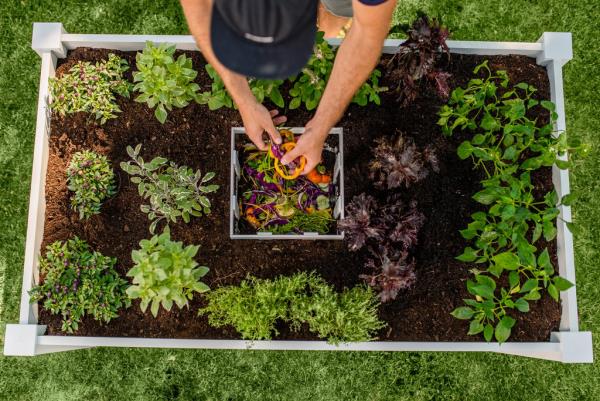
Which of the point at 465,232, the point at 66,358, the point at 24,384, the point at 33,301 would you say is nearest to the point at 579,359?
the point at 465,232

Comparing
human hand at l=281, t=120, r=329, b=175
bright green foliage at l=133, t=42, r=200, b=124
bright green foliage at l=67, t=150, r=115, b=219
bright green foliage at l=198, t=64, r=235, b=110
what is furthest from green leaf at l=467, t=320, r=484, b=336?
bright green foliage at l=67, t=150, r=115, b=219

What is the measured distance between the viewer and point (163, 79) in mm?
2180

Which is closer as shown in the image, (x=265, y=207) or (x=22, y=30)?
(x=265, y=207)

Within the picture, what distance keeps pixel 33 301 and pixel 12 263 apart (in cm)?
82

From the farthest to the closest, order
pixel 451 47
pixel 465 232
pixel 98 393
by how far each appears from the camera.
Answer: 1. pixel 98 393
2. pixel 451 47
3. pixel 465 232

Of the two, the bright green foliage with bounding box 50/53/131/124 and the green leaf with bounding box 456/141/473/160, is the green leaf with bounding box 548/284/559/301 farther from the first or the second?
the bright green foliage with bounding box 50/53/131/124

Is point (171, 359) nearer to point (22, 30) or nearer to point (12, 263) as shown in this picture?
point (12, 263)

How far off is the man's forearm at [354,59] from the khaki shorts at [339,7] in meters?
0.67

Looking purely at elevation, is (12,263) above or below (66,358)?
above

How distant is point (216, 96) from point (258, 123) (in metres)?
0.34

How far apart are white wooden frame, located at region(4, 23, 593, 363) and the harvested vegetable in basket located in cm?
50

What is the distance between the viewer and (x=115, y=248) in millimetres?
2307

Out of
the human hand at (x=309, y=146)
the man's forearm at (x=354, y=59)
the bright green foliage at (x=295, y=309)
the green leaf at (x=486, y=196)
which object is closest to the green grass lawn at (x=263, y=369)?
the bright green foliage at (x=295, y=309)

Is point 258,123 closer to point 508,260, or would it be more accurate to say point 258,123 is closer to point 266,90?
point 266,90
